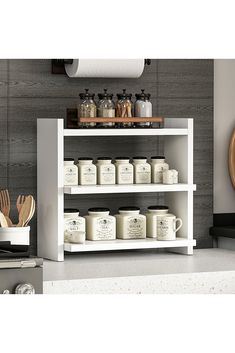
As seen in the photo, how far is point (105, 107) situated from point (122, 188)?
38cm

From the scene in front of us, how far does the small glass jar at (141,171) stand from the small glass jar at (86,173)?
205mm

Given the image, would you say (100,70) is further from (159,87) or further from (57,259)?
(57,259)

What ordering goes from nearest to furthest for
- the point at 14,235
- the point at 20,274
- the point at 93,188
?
the point at 20,274 → the point at 14,235 → the point at 93,188

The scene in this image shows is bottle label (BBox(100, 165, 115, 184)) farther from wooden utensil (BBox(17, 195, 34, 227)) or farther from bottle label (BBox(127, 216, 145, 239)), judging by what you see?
wooden utensil (BBox(17, 195, 34, 227))

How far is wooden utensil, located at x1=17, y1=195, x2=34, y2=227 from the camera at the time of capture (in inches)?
124

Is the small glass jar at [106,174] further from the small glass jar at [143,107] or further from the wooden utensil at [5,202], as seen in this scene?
the wooden utensil at [5,202]

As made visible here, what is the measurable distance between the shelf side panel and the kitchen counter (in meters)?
0.10

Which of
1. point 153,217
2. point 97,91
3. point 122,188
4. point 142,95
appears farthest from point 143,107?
point 153,217

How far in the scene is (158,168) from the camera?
11.4 feet

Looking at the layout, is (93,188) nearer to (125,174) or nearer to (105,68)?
(125,174)

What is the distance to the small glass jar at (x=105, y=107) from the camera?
334 cm

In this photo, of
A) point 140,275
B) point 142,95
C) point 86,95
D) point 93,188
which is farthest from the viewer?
point 142,95
